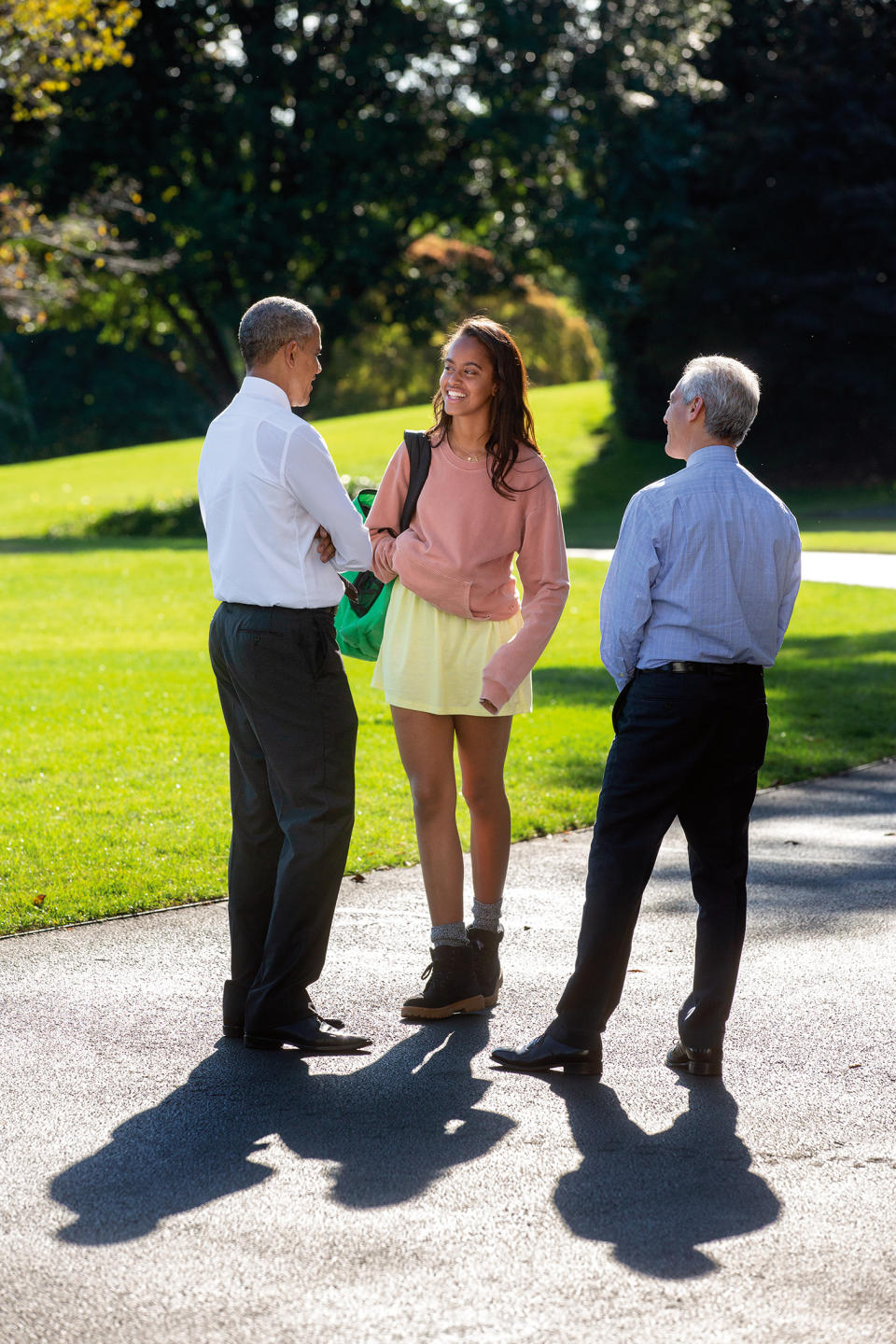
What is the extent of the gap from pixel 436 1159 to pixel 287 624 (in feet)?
5.06

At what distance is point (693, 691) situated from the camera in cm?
412

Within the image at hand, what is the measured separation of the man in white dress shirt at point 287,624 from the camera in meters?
4.32

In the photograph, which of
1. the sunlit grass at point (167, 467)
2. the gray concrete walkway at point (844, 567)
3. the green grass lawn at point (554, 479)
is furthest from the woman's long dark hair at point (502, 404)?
the sunlit grass at point (167, 467)

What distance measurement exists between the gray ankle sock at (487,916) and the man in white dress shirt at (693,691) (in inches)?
25.2

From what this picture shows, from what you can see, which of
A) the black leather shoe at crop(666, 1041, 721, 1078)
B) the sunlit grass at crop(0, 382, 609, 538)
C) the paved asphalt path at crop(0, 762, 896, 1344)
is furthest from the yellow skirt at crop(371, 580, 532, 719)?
the sunlit grass at crop(0, 382, 609, 538)

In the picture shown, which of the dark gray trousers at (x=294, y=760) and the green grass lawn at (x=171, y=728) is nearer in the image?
the dark gray trousers at (x=294, y=760)

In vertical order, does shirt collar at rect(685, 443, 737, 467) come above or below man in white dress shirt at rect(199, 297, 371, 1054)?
above

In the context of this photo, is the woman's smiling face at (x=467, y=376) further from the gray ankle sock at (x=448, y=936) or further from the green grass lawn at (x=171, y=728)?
the green grass lawn at (x=171, y=728)

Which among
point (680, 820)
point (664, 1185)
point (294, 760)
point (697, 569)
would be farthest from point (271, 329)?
point (664, 1185)

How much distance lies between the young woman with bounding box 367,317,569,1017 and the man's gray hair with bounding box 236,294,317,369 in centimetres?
55

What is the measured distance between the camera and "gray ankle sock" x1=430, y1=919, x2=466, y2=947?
4.80 m

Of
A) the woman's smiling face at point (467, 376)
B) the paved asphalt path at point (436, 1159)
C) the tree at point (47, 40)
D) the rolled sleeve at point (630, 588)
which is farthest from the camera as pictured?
the tree at point (47, 40)

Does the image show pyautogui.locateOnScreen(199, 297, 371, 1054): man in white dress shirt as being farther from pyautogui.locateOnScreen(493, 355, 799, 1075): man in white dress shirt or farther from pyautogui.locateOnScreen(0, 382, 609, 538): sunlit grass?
pyautogui.locateOnScreen(0, 382, 609, 538): sunlit grass

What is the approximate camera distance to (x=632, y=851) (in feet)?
13.8
